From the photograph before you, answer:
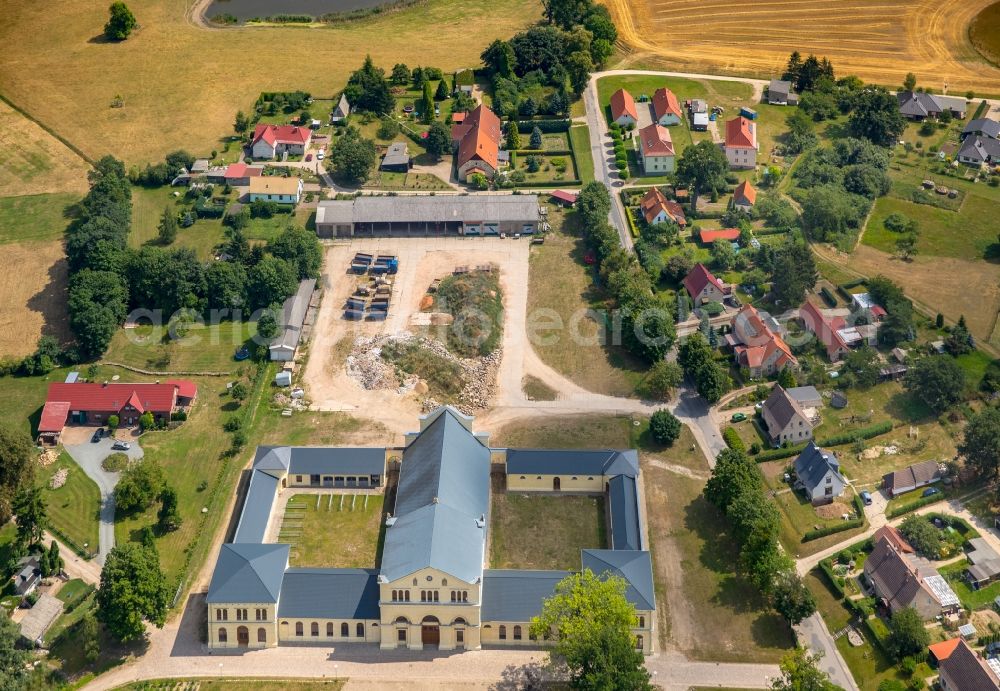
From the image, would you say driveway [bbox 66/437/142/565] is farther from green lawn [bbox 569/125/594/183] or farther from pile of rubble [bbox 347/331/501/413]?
green lawn [bbox 569/125/594/183]

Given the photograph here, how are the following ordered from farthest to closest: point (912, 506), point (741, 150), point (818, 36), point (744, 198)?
1. point (818, 36)
2. point (741, 150)
3. point (744, 198)
4. point (912, 506)

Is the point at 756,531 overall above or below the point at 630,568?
above

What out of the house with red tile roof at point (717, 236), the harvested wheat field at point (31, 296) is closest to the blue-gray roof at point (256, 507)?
the harvested wheat field at point (31, 296)

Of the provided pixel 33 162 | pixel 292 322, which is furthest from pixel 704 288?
pixel 33 162

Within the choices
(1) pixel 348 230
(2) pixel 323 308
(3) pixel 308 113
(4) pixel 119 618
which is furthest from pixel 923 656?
(3) pixel 308 113

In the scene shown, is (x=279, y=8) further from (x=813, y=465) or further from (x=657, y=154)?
(x=813, y=465)

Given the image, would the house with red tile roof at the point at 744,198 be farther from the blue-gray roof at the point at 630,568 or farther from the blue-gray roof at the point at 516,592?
the blue-gray roof at the point at 516,592
